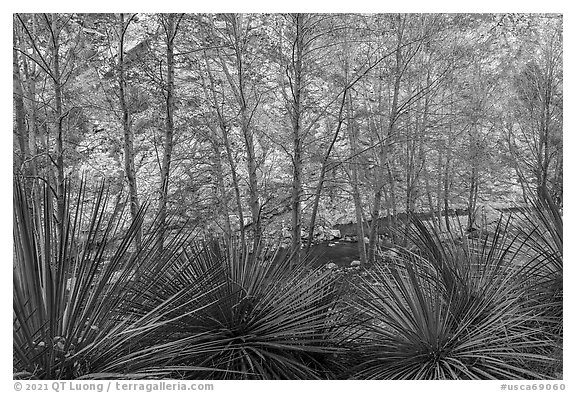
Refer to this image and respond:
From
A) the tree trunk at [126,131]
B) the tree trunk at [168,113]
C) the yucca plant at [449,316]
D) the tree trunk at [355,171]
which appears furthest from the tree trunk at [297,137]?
the yucca plant at [449,316]

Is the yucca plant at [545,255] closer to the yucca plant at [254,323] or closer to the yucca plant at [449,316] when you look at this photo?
the yucca plant at [449,316]

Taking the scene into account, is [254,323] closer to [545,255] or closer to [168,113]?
[545,255]

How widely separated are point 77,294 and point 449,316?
125cm

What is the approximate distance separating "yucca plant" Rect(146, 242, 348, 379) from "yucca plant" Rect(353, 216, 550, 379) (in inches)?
7.4

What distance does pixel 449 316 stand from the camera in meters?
1.57

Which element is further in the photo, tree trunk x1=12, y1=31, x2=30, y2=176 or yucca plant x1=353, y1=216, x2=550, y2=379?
tree trunk x1=12, y1=31, x2=30, y2=176

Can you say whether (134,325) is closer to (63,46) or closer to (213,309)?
(213,309)

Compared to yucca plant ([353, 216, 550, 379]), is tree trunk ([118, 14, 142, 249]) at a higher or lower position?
higher

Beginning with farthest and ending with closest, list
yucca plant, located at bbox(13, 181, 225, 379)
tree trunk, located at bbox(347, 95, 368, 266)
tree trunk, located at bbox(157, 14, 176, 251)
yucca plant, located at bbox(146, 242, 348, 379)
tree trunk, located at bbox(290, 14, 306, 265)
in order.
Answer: tree trunk, located at bbox(347, 95, 368, 266)
tree trunk, located at bbox(290, 14, 306, 265)
tree trunk, located at bbox(157, 14, 176, 251)
yucca plant, located at bbox(146, 242, 348, 379)
yucca plant, located at bbox(13, 181, 225, 379)

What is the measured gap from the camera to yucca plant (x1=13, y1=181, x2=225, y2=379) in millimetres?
941

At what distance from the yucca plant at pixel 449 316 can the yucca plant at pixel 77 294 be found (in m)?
0.85

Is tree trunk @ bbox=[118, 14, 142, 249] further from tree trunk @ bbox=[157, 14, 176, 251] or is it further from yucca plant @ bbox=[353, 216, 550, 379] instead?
yucca plant @ bbox=[353, 216, 550, 379]

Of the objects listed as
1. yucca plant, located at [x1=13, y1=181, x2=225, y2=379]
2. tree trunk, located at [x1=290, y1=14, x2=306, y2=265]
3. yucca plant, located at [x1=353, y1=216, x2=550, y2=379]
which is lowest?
yucca plant, located at [x1=353, y1=216, x2=550, y2=379]

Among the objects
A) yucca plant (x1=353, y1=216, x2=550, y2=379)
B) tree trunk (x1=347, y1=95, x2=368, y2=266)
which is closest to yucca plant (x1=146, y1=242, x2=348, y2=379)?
yucca plant (x1=353, y1=216, x2=550, y2=379)
